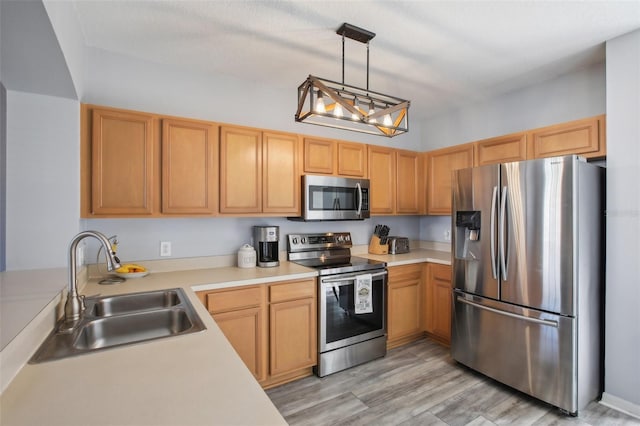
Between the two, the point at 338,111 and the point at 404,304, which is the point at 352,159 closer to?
the point at 338,111

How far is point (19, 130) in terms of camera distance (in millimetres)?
1813

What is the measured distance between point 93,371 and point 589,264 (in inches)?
111

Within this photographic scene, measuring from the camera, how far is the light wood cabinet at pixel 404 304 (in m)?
3.09

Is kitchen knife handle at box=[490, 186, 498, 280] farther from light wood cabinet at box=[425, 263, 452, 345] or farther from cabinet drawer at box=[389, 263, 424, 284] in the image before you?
cabinet drawer at box=[389, 263, 424, 284]

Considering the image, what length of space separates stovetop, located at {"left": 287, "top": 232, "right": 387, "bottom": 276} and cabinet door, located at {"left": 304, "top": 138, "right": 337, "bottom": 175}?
67 centimetres

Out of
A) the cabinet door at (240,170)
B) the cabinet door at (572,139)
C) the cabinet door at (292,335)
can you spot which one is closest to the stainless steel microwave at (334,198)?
the cabinet door at (240,170)

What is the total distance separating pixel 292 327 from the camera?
2518 millimetres

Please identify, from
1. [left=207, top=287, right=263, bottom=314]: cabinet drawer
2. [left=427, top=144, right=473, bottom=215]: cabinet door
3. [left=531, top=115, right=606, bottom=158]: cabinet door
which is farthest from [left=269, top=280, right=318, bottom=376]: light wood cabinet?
[left=531, top=115, right=606, bottom=158]: cabinet door

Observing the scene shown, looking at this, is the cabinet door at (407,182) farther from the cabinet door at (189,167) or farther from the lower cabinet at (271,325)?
the cabinet door at (189,167)

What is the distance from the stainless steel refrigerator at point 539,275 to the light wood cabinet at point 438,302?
1.63 feet

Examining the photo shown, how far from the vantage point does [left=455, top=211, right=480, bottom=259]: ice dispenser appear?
258cm

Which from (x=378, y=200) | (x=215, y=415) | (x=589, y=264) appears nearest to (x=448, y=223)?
(x=378, y=200)

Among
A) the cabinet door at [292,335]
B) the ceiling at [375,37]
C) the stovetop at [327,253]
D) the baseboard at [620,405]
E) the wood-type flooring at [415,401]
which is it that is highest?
the ceiling at [375,37]

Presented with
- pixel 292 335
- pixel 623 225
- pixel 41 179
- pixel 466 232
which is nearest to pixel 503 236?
pixel 466 232
